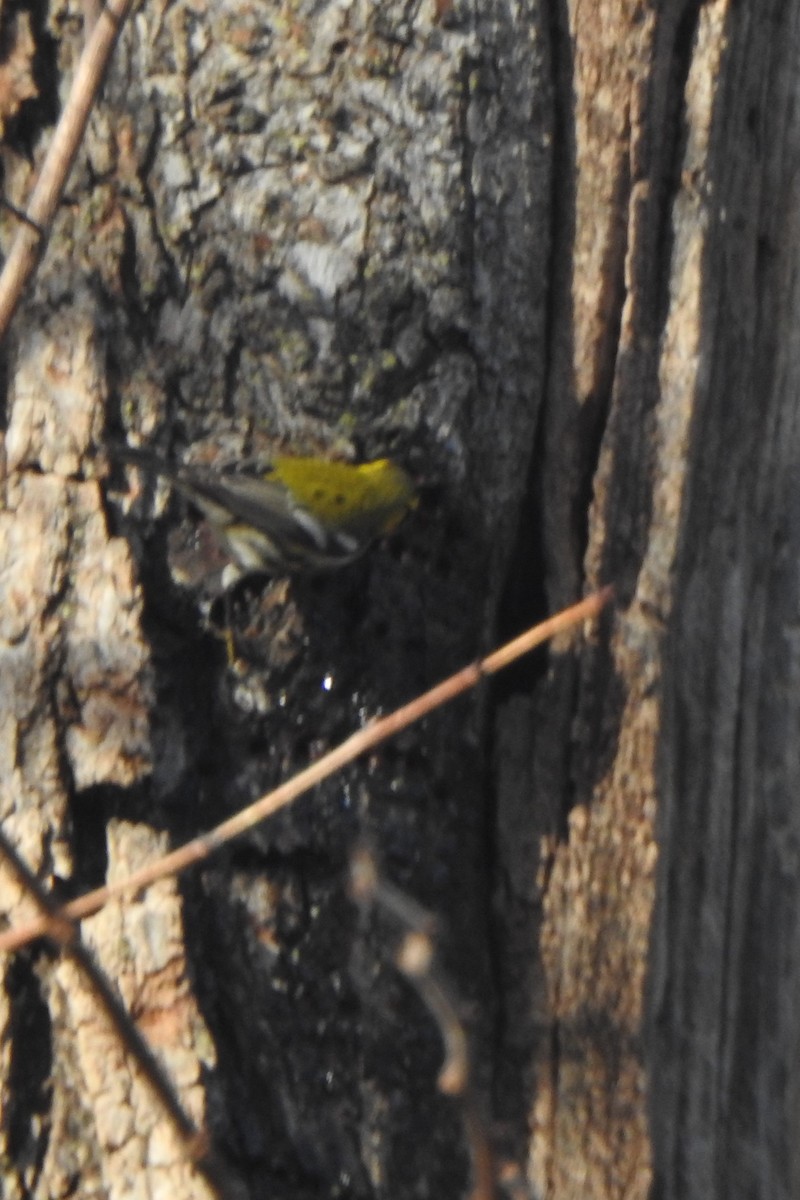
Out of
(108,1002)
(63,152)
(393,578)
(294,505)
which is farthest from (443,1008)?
(294,505)

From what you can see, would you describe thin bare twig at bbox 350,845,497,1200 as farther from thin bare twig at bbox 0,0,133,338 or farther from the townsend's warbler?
the townsend's warbler

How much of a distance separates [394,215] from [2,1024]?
1.04m

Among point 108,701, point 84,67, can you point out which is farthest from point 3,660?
point 84,67

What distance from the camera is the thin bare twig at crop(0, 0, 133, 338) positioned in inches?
56.0

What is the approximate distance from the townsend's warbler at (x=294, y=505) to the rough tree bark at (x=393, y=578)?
39 mm

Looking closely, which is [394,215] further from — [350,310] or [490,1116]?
[490,1116]

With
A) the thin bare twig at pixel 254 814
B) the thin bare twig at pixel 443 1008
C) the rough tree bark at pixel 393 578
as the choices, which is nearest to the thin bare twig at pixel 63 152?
the rough tree bark at pixel 393 578

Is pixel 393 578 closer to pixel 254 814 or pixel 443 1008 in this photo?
pixel 254 814

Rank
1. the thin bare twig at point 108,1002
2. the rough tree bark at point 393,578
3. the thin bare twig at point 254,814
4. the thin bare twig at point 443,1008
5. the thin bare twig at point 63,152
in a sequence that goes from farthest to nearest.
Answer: the rough tree bark at point 393,578 → the thin bare twig at point 63,152 → the thin bare twig at point 254,814 → the thin bare twig at point 108,1002 → the thin bare twig at point 443,1008

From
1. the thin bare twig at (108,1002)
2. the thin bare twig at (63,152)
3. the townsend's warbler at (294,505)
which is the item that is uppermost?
the thin bare twig at (63,152)

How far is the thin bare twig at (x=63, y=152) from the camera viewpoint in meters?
1.42

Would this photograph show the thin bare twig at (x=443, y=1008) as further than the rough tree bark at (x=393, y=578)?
No

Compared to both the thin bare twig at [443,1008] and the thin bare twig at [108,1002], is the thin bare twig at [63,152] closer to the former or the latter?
the thin bare twig at [108,1002]

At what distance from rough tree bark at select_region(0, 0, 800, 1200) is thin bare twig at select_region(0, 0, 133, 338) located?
12.4 inches
